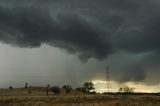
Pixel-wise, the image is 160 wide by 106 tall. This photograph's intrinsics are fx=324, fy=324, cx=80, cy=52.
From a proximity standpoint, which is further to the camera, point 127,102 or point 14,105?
point 14,105

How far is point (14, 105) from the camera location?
128 metres

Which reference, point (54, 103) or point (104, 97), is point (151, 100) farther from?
point (54, 103)

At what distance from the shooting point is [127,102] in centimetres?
11656

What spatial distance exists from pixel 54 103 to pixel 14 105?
16651mm

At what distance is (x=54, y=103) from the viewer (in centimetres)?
12462

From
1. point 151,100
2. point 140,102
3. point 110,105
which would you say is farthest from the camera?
point 151,100

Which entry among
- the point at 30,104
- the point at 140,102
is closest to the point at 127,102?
the point at 140,102

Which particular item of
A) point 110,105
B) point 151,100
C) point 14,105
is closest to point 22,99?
point 14,105

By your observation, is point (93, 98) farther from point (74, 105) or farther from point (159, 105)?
point (159, 105)

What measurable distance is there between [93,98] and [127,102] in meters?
17.5

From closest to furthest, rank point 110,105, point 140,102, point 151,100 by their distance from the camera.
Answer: point 110,105 < point 140,102 < point 151,100

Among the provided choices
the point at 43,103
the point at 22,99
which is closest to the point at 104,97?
the point at 43,103

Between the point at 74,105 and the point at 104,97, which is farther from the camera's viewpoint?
the point at 104,97

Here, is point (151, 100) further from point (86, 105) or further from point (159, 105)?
point (86, 105)
